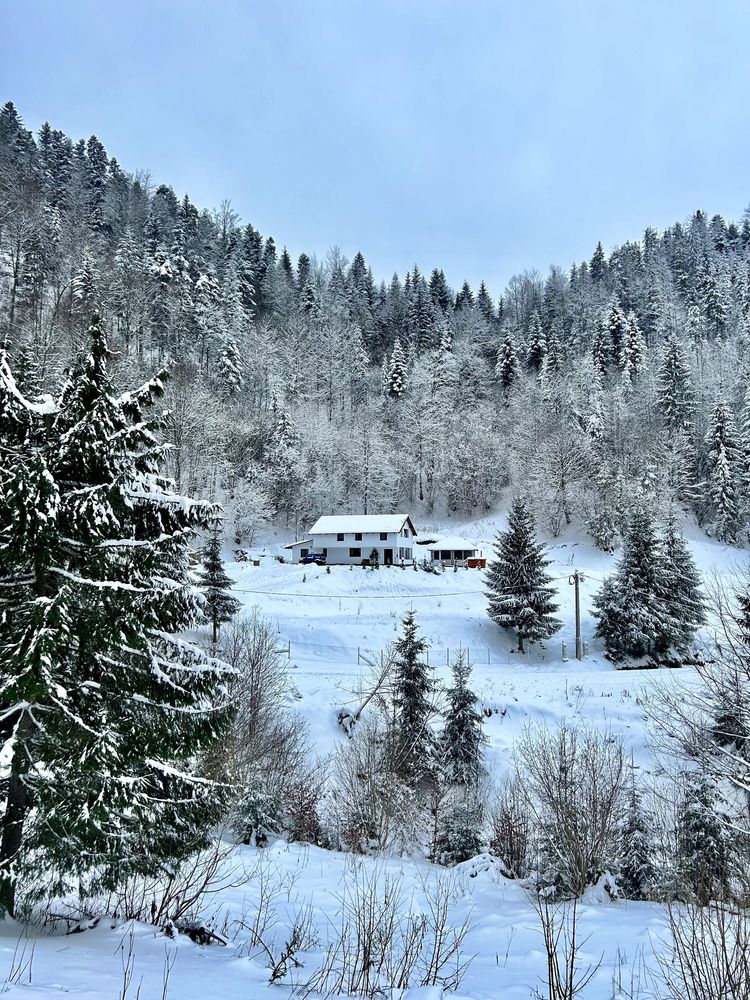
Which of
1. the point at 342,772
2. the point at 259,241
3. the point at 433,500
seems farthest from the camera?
the point at 259,241

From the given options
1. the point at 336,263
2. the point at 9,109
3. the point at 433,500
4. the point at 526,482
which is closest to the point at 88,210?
the point at 9,109

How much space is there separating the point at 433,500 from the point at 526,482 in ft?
42.1

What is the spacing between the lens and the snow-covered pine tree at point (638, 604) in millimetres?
35312

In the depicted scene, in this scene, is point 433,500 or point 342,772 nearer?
point 342,772

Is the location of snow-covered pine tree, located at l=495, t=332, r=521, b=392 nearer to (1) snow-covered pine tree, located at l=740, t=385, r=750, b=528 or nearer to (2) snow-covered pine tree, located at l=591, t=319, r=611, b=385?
(2) snow-covered pine tree, located at l=591, t=319, r=611, b=385

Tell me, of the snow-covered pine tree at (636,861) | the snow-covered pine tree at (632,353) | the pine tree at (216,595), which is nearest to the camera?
the snow-covered pine tree at (636,861)

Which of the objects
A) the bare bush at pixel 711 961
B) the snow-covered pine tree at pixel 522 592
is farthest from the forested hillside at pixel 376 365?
the bare bush at pixel 711 961

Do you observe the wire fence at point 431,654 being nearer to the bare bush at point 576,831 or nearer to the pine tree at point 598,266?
the bare bush at point 576,831

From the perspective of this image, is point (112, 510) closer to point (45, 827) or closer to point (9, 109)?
point (45, 827)

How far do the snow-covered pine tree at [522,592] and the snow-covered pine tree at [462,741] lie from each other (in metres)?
14.5

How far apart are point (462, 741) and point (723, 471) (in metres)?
48.2

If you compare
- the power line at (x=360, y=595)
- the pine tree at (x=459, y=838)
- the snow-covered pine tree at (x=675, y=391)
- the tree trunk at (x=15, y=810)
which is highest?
the snow-covered pine tree at (x=675, y=391)

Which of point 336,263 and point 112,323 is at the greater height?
point 336,263

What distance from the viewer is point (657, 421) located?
6925cm
